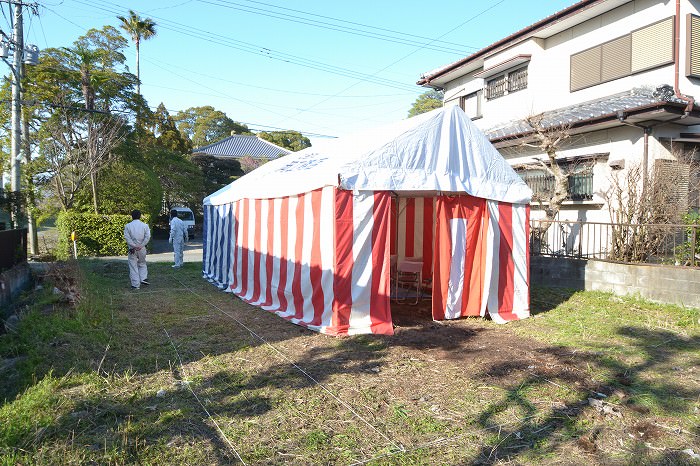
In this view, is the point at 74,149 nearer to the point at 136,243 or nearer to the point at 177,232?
the point at 177,232

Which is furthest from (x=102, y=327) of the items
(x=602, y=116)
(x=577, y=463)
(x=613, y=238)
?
(x=602, y=116)

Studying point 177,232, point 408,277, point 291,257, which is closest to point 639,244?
point 408,277

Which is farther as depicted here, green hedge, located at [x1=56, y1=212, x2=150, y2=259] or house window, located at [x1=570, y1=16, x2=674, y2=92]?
green hedge, located at [x1=56, y1=212, x2=150, y2=259]

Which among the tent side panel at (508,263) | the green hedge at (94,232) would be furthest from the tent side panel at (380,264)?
the green hedge at (94,232)

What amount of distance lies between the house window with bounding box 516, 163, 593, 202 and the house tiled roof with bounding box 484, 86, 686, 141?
3.60ft

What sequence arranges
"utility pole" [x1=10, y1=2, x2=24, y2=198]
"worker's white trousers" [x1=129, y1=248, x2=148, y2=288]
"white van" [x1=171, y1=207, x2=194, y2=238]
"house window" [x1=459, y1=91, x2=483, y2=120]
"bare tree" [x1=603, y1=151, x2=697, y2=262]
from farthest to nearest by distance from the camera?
"white van" [x1=171, y1=207, x2=194, y2=238] → "house window" [x1=459, y1=91, x2=483, y2=120] → "utility pole" [x1=10, y1=2, x2=24, y2=198] → "worker's white trousers" [x1=129, y1=248, x2=148, y2=288] → "bare tree" [x1=603, y1=151, x2=697, y2=262]

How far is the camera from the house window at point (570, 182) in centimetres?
1098

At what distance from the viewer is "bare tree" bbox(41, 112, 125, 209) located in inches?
658

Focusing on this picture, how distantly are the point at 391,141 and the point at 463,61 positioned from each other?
427 inches

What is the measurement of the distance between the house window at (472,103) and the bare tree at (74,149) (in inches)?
489

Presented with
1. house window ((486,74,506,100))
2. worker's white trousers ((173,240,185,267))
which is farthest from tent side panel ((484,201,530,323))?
worker's white trousers ((173,240,185,267))

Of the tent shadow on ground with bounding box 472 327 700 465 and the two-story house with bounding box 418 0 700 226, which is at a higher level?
the two-story house with bounding box 418 0 700 226

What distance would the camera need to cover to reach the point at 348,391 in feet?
13.8

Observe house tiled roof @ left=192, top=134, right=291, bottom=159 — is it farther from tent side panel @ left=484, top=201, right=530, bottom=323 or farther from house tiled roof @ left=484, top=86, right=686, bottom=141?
tent side panel @ left=484, top=201, right=530, bottom=323
